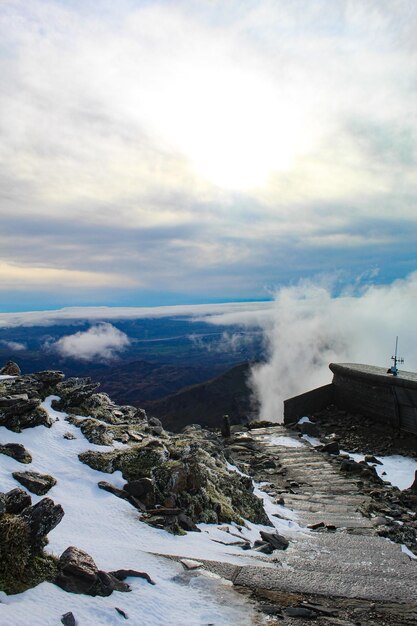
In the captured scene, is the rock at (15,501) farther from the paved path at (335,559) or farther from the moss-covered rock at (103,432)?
the moss-covered rock at (103,432)

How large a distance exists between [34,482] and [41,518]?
8.24ft

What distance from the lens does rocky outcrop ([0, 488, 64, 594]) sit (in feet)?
20.7

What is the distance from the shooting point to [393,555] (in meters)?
11.4

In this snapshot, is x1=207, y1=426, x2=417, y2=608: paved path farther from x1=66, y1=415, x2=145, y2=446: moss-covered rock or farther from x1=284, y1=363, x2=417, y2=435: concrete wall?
x1=284, y1=363, x2=417, y2=435: concrete wall

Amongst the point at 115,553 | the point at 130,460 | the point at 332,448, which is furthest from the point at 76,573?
the point at 332,448

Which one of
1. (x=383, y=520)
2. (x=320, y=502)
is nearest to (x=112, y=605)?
(x=383, y=520)

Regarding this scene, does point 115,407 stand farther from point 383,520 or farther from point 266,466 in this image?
point 383,520

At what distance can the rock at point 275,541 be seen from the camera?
1073 centimetres

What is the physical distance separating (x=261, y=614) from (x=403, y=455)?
2120 centimetres

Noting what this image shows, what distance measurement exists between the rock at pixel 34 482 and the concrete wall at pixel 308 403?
27.3m

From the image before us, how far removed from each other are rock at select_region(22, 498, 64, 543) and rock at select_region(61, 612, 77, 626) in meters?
1.49

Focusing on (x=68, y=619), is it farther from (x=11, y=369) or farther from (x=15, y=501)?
(x=11, y=369)

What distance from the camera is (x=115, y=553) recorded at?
311 inches

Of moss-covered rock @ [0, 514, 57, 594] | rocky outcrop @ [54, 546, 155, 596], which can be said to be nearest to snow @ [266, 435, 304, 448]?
rocky outcrop @ [54, 546, 155, 596]
